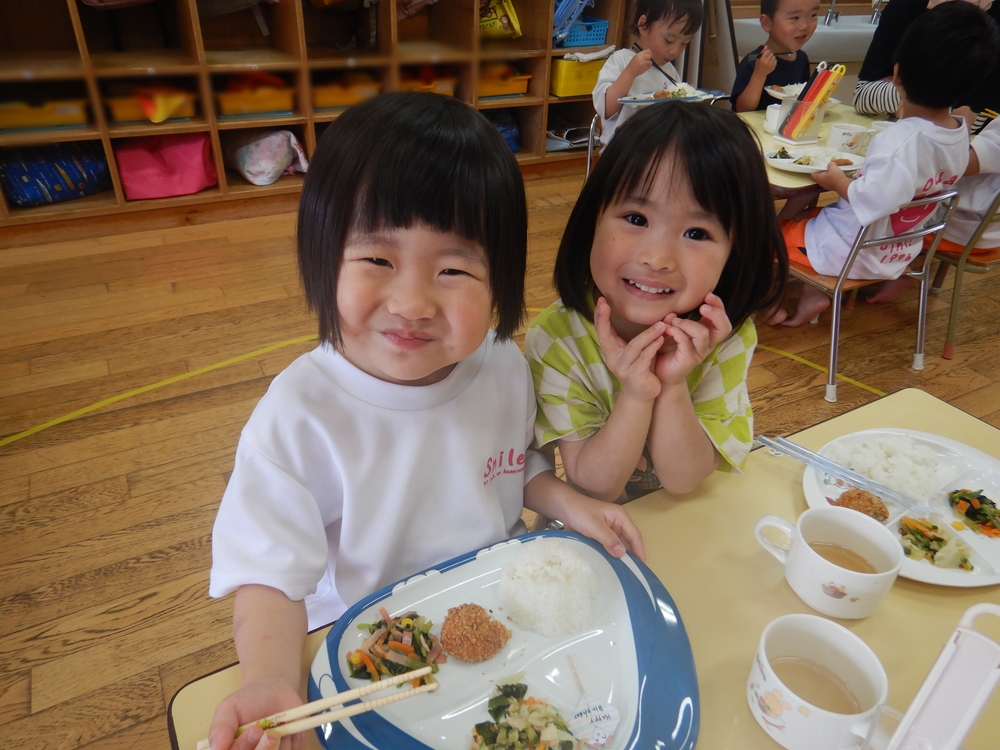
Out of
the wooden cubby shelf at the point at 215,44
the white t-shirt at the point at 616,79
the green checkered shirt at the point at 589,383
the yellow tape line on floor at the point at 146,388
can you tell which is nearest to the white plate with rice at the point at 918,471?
the green checkered shirt at the point at 589,383

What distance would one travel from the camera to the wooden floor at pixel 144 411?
1335 millimetres

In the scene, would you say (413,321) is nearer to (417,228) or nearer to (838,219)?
(417,228)

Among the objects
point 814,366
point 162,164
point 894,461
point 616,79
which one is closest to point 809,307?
point 814,366

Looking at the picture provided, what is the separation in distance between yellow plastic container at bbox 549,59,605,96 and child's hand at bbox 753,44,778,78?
1.06 metres

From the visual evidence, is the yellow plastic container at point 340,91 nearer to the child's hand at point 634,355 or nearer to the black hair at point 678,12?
the child's hand at point 634,355

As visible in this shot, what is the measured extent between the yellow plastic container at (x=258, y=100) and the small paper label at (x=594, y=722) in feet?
9.62

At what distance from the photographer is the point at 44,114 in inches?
58.6

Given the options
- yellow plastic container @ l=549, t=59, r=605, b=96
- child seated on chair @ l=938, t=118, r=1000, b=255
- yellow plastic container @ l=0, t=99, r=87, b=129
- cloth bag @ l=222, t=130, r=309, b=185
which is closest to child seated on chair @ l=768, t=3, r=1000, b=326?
child seated on chair @ l=938, t=118, r=1000, b=255

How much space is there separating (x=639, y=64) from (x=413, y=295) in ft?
8.82

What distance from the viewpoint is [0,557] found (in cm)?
156

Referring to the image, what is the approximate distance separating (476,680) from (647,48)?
3.13 meters

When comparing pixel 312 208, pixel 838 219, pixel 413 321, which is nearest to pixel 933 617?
pixel 413 321

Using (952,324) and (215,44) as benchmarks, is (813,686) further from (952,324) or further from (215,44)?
(215,44)

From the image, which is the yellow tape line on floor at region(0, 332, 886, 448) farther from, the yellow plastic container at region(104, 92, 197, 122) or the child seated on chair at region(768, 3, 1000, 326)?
the yellow plastic container at region(104, 92, 197, 122)
